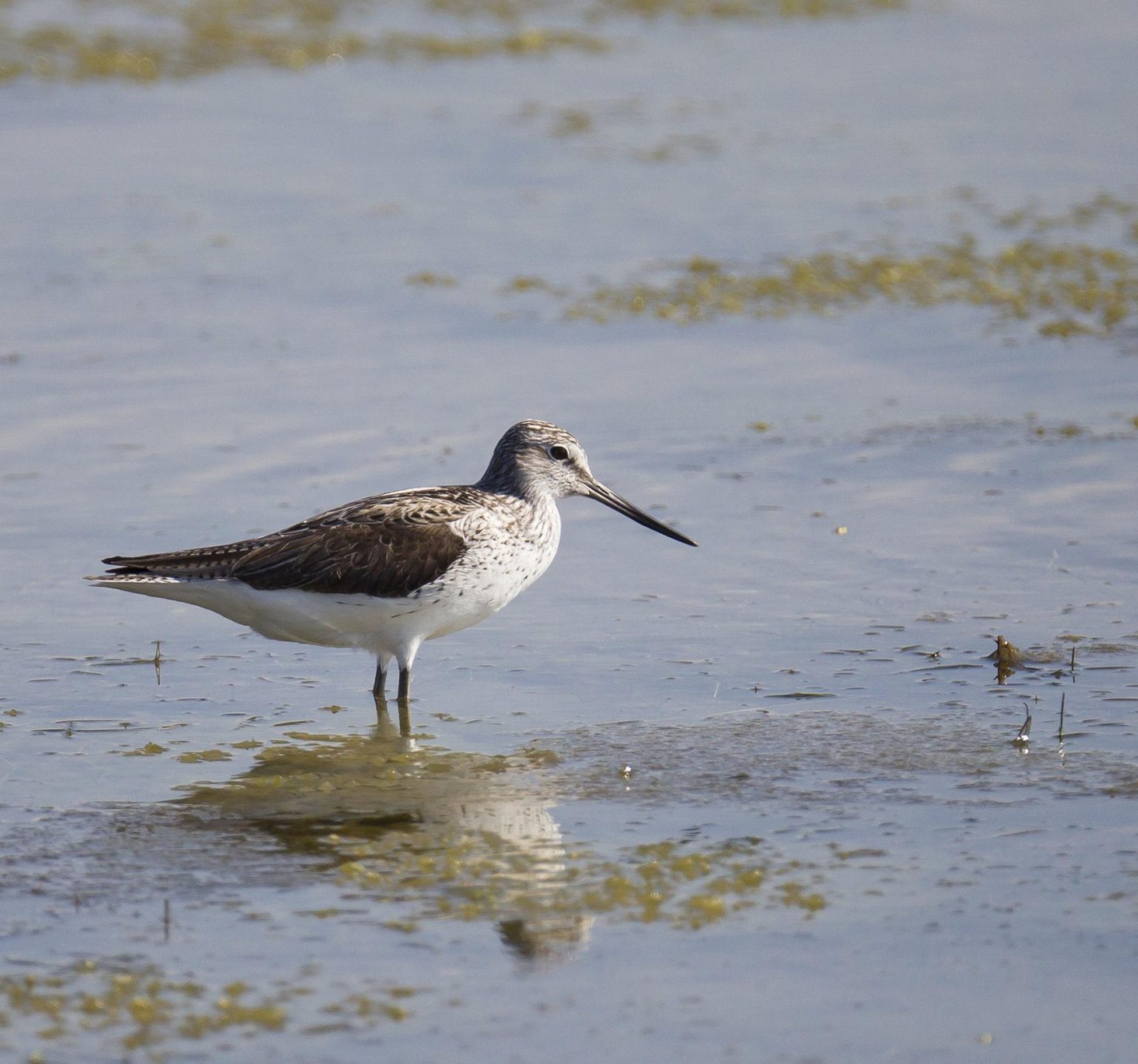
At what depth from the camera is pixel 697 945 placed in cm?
572

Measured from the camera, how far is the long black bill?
882 cm

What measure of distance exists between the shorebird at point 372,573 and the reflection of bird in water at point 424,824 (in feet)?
1.64

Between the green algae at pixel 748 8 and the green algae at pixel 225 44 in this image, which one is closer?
the green algae at pixel 225 44

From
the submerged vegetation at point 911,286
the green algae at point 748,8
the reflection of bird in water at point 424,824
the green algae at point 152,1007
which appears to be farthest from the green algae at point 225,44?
the green algae at point 152,1007

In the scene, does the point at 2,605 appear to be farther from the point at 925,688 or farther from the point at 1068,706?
the point at 1068,706

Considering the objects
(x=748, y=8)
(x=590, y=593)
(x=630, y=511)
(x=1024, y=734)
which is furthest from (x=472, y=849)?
(x=748, y=8)

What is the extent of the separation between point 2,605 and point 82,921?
3.38 metres

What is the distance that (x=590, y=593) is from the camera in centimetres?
928

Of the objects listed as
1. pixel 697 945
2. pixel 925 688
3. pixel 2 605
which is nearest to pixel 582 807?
pixel 697 945

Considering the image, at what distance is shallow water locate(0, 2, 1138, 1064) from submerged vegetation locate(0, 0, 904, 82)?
1.14 meters

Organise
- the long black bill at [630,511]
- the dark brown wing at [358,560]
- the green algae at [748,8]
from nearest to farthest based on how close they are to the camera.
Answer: the dark brown wing at [358,560], the long black bill at [630,511], the green algae at [748,8]

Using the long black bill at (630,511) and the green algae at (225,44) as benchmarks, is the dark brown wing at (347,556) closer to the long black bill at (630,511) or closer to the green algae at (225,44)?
the long black bill at (630,511)

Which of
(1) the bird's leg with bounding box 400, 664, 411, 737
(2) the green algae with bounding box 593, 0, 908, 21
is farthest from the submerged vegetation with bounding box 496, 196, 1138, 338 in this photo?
(2) the green algae with bounding box 593, 0, 908, 21

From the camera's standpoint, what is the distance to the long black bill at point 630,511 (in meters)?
8.82
